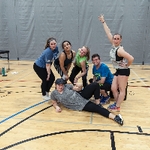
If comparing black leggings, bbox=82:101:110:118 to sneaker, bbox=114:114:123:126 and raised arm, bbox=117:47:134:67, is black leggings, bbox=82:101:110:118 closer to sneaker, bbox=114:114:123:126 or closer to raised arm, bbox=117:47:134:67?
sneaker, bbox=114:114:123:126

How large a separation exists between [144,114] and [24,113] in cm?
187

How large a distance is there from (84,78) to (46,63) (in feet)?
2.71

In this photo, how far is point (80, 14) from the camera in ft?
25.8

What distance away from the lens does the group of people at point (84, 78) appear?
9.93 ft

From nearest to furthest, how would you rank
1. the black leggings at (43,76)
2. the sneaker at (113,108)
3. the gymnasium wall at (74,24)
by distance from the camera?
the sneaker at (113,108)
the black leggings at (43,76)
the gymnasium wall at (74,24)

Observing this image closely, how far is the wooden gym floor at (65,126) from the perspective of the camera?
2.35 metres

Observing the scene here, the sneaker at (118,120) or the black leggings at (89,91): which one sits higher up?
the black leggings at (89,91)

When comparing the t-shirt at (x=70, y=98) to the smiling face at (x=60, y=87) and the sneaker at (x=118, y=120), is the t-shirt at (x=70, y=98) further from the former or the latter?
the sneaker at (x=118, y=120)

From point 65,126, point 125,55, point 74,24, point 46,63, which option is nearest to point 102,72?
point 125,55

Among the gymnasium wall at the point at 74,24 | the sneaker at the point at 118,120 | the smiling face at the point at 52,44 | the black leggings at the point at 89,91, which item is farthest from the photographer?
the gymnasium wall at the point at 74,24

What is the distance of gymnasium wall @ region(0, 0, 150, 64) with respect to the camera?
7.57 meters

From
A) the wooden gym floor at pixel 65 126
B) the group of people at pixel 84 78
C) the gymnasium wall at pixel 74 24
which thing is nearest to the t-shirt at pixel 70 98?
the group of people at pixel 84 78

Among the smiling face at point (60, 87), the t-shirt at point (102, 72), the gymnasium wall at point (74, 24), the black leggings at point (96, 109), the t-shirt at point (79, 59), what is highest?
the gymnasium wall at point (74, 24)

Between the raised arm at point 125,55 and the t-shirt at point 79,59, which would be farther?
the t-shirt at point 79,59
